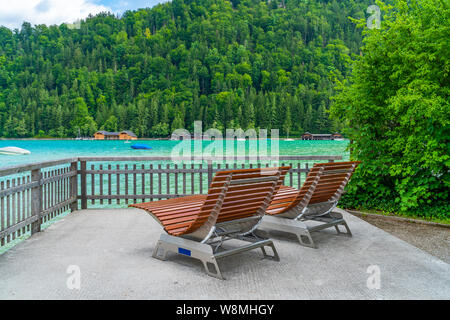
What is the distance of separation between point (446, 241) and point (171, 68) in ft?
493

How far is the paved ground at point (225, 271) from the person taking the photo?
364 cm

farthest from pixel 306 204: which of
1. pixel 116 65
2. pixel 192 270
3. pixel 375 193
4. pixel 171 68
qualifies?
pixel 116 65

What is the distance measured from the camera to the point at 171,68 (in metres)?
150

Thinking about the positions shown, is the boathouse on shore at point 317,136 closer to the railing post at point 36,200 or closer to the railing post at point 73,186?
the railing post at point 73,186

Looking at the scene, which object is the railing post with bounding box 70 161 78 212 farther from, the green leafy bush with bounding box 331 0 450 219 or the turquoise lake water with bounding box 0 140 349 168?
the turquoise lake water with bounding box 0 140 349 168

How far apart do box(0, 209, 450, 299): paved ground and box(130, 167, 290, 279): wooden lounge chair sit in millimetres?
242

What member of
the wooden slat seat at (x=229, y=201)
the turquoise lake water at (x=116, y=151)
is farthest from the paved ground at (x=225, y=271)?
the turquoise lake water at (x=116, y=151)

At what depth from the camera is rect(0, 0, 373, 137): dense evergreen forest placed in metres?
118

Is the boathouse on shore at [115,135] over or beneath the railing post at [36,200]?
over

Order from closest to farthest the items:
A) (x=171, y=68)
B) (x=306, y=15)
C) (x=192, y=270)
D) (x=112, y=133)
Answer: (x=192, y=270) → (x=112, y=133) → (x=171, y=68) → (x=306, y=15)

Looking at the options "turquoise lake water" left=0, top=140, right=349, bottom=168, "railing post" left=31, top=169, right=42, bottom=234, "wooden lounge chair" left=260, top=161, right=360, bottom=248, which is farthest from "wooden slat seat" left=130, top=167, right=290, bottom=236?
"turquoise lake water" left=0, top=140, right=349, bottom=168

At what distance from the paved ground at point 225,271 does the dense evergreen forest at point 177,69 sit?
328 feet

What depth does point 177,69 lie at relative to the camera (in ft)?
510

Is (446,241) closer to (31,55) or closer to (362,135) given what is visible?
(362,135)
